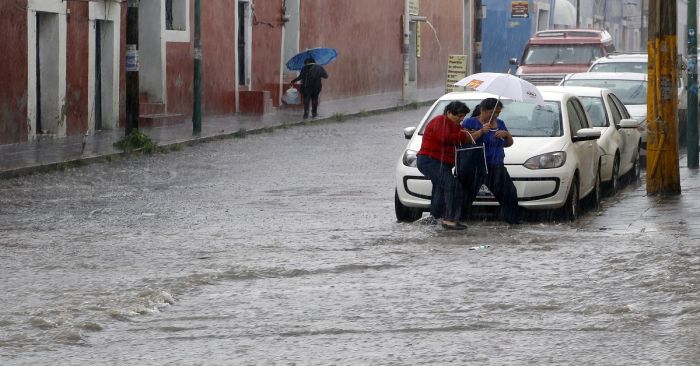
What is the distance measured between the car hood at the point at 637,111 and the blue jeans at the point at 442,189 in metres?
8.28

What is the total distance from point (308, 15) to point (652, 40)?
26286mm

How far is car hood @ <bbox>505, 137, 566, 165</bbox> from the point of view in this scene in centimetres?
1473

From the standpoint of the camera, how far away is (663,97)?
16.7 meters

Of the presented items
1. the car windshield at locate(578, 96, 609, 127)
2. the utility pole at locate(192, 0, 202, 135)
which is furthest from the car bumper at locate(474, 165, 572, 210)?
the utility pole at locate(192, 0, 202, 135)

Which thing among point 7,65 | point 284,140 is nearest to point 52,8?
point 7,65

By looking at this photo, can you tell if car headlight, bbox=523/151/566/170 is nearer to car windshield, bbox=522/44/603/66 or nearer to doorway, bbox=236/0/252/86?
car windshield, bbox=522/44/603/66

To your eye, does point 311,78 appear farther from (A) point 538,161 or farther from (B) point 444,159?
(B) point 444,159

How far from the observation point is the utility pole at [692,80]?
64.2 feet

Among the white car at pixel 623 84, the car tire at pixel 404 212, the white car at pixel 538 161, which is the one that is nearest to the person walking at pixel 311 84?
the white car at pixel 623 84

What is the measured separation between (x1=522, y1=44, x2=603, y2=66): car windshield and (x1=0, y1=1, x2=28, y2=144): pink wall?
45.4 feet

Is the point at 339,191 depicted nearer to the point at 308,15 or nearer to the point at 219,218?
the point at 219,218

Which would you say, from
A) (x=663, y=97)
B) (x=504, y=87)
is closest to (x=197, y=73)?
(x=663, y=97)

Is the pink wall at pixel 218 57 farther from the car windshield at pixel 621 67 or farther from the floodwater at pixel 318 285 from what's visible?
the floodwater at pixel 318 285

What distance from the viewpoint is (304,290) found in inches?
413
